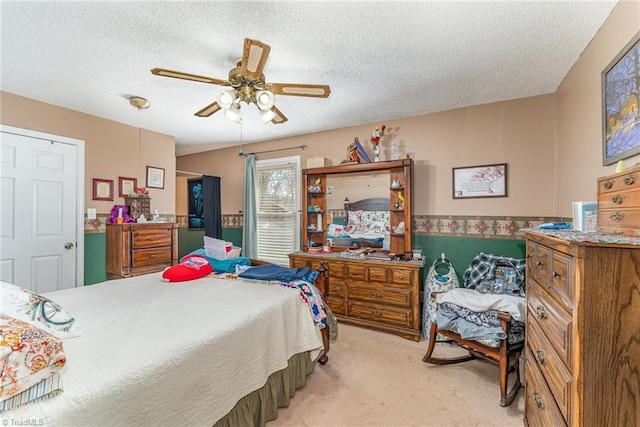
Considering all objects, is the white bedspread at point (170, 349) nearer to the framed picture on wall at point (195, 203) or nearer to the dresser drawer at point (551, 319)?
the dresser drawer at point (551, 319)

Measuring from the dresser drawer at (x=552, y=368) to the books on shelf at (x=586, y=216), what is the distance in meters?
0.56

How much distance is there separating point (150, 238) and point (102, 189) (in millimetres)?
854

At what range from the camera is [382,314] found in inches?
117

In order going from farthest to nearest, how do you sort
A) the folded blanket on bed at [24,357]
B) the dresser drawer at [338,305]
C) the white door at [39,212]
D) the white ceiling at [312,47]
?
the dresser drawer at [338,305] → the white door at [39,212] → the white ceiling at [312,47] → the folded blanket on bed at [24,357]

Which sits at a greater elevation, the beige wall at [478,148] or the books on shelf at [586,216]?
the beige wall at [478,148]

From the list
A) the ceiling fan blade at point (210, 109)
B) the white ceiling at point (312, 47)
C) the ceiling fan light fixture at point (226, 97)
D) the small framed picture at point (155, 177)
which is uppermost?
the white ceiling at point (312, 47)

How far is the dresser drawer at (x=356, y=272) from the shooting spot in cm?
308

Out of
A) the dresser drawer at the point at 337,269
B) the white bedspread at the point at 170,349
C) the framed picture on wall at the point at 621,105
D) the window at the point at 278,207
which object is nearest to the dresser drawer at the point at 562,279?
the framed picture on wall at the point at 621,105

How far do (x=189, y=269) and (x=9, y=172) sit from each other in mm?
2211

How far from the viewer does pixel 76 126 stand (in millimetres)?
3221

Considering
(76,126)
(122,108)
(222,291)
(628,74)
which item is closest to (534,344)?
(628,74)

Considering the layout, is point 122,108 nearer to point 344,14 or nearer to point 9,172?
point 9,172

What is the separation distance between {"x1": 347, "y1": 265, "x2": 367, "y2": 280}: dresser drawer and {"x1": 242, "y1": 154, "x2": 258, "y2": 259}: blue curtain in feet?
6.08

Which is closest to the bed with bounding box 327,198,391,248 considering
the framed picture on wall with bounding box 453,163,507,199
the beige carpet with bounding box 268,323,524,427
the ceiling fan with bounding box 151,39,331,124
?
the framed picture on wall with bounding box 453,163,507,199
